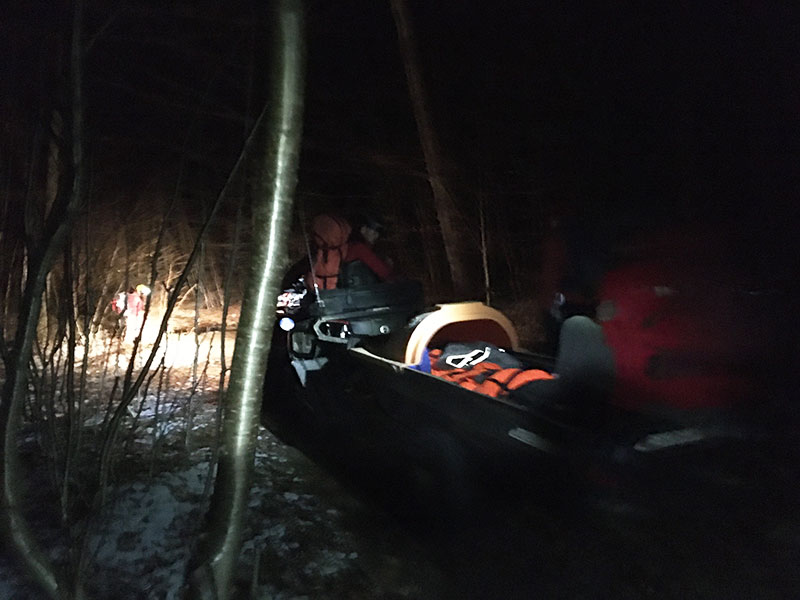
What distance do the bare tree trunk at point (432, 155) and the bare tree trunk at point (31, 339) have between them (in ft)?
32.3

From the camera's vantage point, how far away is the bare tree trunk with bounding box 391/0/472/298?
11602 millimetres

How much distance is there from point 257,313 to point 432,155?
10336 millimetres

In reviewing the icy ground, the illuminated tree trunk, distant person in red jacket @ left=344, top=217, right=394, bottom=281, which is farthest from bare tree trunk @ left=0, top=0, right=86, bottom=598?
distant person in red jacket @ left=344, top=217, right=394, bottom=281

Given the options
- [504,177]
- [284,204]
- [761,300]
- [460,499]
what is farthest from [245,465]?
[504,177]

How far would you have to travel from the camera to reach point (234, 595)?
3199 mm

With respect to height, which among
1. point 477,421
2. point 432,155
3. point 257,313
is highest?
point 432,155

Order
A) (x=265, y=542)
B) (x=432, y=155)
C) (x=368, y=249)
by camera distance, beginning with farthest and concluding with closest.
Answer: (x=432, y=155) → (x=368, y=249) → (x=265, y=542)

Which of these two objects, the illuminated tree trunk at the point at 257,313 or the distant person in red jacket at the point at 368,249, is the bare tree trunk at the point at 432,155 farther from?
the illuminated tree trunk at the point at 257,313

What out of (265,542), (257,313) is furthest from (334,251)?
(257,313)

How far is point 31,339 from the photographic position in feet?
8.57

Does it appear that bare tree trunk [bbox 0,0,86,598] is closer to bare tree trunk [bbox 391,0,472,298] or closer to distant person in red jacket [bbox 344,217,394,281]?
distant person in red jacket [bbox 344,217,394,281]

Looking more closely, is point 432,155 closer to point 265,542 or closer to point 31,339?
point 265,542

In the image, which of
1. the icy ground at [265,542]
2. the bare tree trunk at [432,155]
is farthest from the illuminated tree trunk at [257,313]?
the bare tree trunk at [432,155]

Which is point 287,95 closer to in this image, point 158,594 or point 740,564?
point 158,594
